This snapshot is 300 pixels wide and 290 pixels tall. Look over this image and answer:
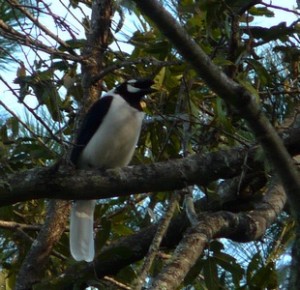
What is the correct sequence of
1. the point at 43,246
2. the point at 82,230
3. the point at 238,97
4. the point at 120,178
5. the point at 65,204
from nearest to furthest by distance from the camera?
the point at 238,97 < the point at 120,178 < the point at 43,246 < the point at 65,204 < the point at 82,230

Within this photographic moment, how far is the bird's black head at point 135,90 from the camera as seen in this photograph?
13.5 ft

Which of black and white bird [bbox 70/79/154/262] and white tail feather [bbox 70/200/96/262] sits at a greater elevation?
black and white bird [bbox 70/79/154/262]

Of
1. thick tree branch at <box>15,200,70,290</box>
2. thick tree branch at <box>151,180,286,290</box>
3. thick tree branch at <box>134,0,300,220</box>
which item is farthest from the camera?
thick tree branch at <box>15,200,70,290</box>

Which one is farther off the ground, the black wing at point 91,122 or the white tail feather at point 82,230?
the black wing at point 91,122

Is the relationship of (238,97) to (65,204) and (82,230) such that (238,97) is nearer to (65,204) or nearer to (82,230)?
(65,204)

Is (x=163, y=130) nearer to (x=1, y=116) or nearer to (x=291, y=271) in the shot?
(x=1, y=116)

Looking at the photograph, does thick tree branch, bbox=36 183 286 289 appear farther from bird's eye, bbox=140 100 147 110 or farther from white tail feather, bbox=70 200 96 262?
bird's eye, bbox=140 100 147 110

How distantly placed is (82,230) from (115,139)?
43 cm

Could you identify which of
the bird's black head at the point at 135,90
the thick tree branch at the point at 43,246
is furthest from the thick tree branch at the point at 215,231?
the thick tree branch at the point at 43,246

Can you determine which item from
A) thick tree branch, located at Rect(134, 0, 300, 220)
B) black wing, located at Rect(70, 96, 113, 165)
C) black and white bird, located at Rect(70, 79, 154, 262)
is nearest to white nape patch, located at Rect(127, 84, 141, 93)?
black and white bird, located at Rect(70, 79, 154, 262)

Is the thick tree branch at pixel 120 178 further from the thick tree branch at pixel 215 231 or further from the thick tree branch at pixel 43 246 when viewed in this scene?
the thick tree branch at pixel 43 246

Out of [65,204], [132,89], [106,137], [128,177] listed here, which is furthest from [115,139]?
[128,177]

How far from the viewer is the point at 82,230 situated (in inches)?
166

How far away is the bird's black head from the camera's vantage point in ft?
13.5
